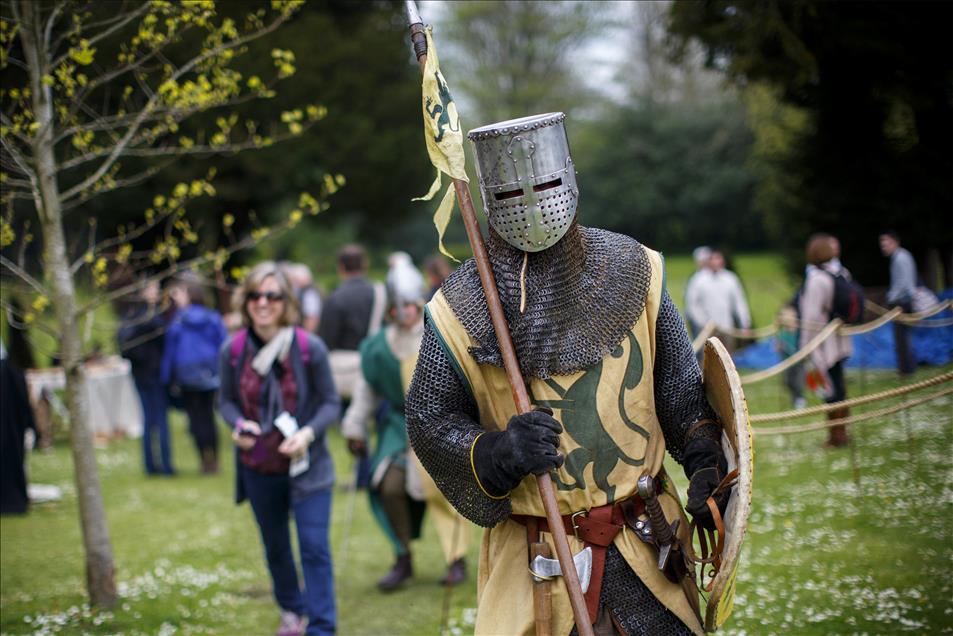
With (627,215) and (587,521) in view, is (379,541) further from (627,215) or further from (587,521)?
(627,215)

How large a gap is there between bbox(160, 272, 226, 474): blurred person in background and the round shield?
8.22 meters

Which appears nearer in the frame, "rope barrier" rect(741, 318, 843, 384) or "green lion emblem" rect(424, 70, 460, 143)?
"green lion emblem" rect(424, 70, 460, 143)

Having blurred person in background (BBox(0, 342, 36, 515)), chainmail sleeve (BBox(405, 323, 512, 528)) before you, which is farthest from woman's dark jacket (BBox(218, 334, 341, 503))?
blurred person in background (BBox(0, 342, 36, 515))

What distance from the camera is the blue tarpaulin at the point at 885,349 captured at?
7.13m

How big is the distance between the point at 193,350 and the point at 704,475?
333 inches

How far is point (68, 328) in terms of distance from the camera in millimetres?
6016

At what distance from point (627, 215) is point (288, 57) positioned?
100ft

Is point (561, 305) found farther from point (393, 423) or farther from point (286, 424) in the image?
point (393, 423)

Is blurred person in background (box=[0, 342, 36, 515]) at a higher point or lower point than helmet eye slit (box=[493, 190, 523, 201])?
lower

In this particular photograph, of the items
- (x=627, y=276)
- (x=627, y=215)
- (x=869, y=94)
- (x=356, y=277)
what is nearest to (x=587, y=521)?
(x=627, y=276)

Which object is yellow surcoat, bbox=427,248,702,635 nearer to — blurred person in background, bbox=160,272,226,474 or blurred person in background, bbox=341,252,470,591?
blurred person in background, bbox=341,252,470,591

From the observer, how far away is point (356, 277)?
31.8 ft

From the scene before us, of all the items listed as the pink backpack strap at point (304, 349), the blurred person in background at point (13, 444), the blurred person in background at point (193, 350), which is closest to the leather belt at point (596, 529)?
the pink backpack strap at point (304, 349)

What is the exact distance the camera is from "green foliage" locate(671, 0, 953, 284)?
20.7 feet
